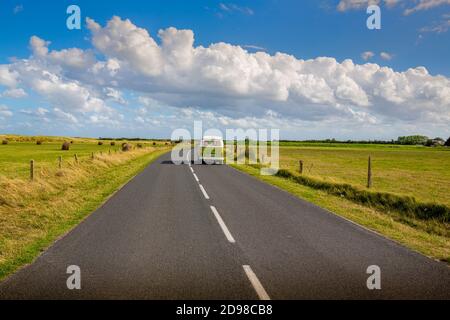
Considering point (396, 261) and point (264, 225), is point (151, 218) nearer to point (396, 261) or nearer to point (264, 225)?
point (264, 225)

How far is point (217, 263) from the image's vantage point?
6020mm

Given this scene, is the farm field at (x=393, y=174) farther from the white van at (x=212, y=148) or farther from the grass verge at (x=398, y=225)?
the white van at (x=212, y=148)

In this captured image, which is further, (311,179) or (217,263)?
(311,179)

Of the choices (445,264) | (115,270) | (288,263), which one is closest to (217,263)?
(288,263)

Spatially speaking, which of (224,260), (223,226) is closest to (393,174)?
(223,226)

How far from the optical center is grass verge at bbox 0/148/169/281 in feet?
22.6

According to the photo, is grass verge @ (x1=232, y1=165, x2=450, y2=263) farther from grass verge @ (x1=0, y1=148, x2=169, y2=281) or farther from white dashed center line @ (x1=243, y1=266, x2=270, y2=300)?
grass verge @ (x1=0, y1=148, x2=169, y2=281)

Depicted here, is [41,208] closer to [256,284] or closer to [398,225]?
[256,284]

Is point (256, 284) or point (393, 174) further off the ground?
point (256, 284)

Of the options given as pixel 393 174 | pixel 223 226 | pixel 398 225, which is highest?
pixel 223 226

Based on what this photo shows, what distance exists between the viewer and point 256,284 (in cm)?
511

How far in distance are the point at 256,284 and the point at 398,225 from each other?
651 centimetres
